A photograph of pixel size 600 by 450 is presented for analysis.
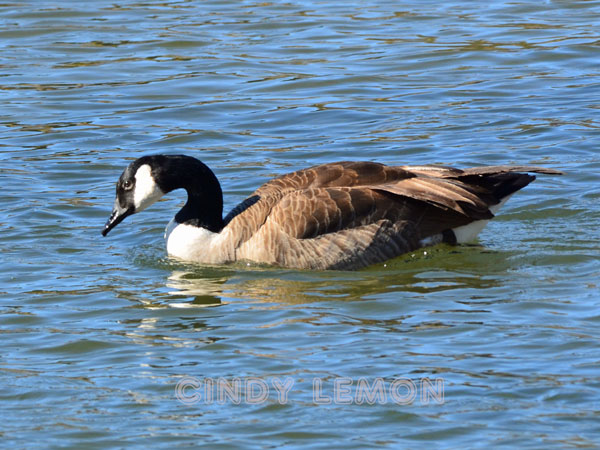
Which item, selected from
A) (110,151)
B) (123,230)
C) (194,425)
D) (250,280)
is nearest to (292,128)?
(110,151)

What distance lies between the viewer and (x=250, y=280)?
10.5 meters

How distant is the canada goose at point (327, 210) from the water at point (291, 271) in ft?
0.63

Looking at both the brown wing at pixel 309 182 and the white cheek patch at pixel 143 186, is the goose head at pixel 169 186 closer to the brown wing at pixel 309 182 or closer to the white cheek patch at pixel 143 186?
the white cheek patch at pixel 143 186

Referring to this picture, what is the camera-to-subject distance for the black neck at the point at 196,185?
36.3 ft

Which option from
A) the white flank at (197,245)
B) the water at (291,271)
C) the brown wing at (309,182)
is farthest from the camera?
the white flank at (197,245)

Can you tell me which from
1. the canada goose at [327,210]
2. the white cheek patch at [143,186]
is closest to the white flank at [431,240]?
the canada goose at [327,210]

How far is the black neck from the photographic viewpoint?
11.1 meters

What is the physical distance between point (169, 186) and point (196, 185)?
0.83 feet

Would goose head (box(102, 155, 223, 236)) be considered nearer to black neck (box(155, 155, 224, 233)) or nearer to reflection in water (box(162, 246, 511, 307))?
black neck (box(155, 155, 224, 233))

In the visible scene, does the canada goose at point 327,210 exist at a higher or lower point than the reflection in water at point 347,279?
higher

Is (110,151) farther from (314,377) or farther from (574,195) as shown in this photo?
(314,377)

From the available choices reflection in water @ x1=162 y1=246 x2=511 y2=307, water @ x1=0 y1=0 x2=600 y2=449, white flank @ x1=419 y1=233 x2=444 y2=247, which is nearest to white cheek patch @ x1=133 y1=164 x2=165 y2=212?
water @ x1=0 y1=0 x2=600 y2=449

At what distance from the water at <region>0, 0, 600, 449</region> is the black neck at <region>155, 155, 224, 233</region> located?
0.46 meters

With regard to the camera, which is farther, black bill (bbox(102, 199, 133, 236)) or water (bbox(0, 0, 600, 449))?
black bill (bbox(102, 199, 133, 236))
